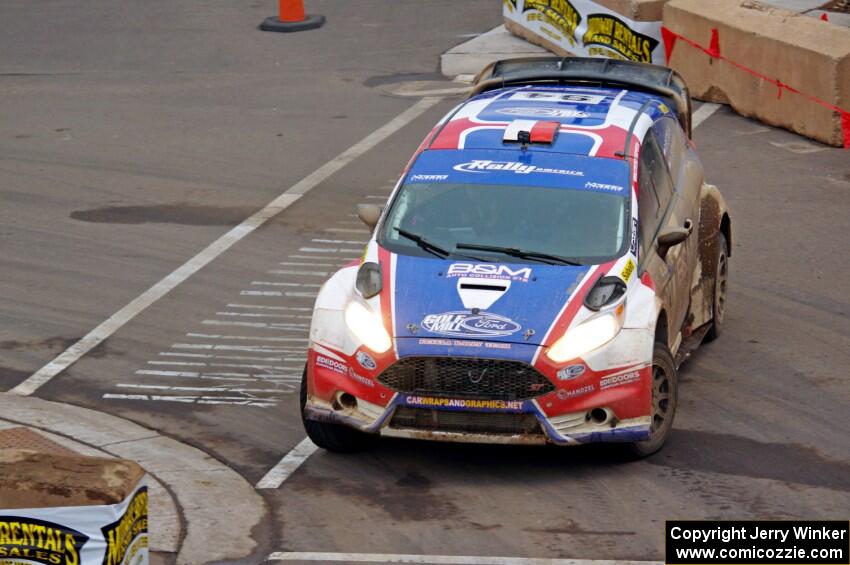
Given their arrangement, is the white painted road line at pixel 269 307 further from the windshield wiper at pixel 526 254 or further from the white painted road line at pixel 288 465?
the windshield wiper at pixel 526 254

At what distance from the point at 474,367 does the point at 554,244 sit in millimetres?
1321

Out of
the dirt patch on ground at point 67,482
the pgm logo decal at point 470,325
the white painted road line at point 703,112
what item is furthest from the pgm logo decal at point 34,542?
the white painted road line at point 703,112

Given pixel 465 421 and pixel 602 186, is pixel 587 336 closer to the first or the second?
pixel 465 421

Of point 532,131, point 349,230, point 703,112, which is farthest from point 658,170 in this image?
point 703,112

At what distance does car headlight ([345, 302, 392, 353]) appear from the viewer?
9375 millimetres

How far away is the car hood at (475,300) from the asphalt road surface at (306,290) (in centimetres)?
94

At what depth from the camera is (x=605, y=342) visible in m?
9.31

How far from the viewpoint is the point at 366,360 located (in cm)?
940

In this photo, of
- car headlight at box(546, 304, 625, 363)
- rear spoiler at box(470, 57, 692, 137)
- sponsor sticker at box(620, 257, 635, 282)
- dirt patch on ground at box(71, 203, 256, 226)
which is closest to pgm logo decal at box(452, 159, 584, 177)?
sponsor sticker at box(620, 257, 635, 282)

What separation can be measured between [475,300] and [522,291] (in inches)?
11.8

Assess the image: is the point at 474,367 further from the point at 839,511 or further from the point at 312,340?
the point at 839,511

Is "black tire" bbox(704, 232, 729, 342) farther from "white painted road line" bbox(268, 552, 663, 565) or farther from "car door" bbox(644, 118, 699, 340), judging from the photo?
"white painted road line" bbox(268, 552, 663, 565)

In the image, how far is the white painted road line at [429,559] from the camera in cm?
820

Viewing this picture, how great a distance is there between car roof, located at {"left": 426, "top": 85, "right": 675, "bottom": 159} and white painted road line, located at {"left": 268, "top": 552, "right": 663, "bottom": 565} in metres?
3.42
